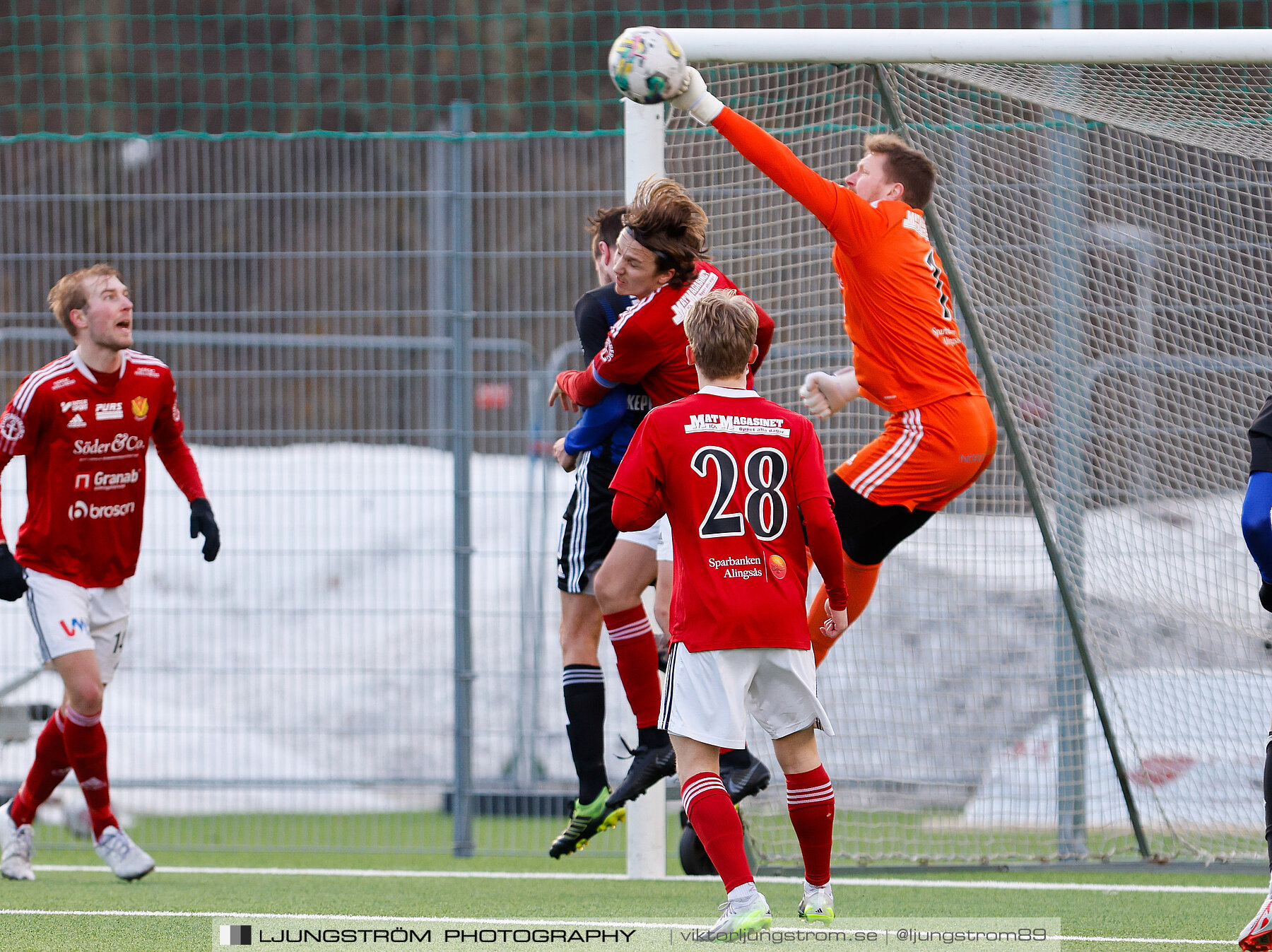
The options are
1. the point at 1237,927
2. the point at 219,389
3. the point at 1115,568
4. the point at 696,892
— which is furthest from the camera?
the point at 219,389

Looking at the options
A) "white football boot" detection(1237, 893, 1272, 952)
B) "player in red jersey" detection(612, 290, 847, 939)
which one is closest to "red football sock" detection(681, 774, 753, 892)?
"player in red jersey" detection(612, 290, 847, 939)

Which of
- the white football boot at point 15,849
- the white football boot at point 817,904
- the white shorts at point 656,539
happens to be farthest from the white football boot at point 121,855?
the white football boot at point 817,904

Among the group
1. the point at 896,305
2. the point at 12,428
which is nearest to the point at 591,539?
the point at 896,305

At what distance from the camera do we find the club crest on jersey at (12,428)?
5781 millimetres

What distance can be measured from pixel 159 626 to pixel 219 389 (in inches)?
46.8

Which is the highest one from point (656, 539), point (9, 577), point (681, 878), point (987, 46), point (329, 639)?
point (987, 46)

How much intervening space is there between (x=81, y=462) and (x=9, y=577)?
57cm

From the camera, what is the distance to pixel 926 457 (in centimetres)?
516

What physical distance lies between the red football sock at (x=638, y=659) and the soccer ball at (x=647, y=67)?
5.60ft

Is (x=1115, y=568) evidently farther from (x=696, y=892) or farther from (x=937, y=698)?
(x=696, y=892)

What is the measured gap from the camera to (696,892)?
225 inches

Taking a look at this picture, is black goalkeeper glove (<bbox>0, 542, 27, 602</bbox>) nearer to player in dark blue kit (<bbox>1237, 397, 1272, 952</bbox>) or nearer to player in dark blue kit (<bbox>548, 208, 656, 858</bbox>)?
player in dark blue kit (<bbox>548, 208, 656, 858</bbox>)

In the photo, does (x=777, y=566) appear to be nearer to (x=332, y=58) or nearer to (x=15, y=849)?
(x=15, y=849)

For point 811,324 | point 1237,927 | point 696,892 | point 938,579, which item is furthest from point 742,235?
point 1237,927
